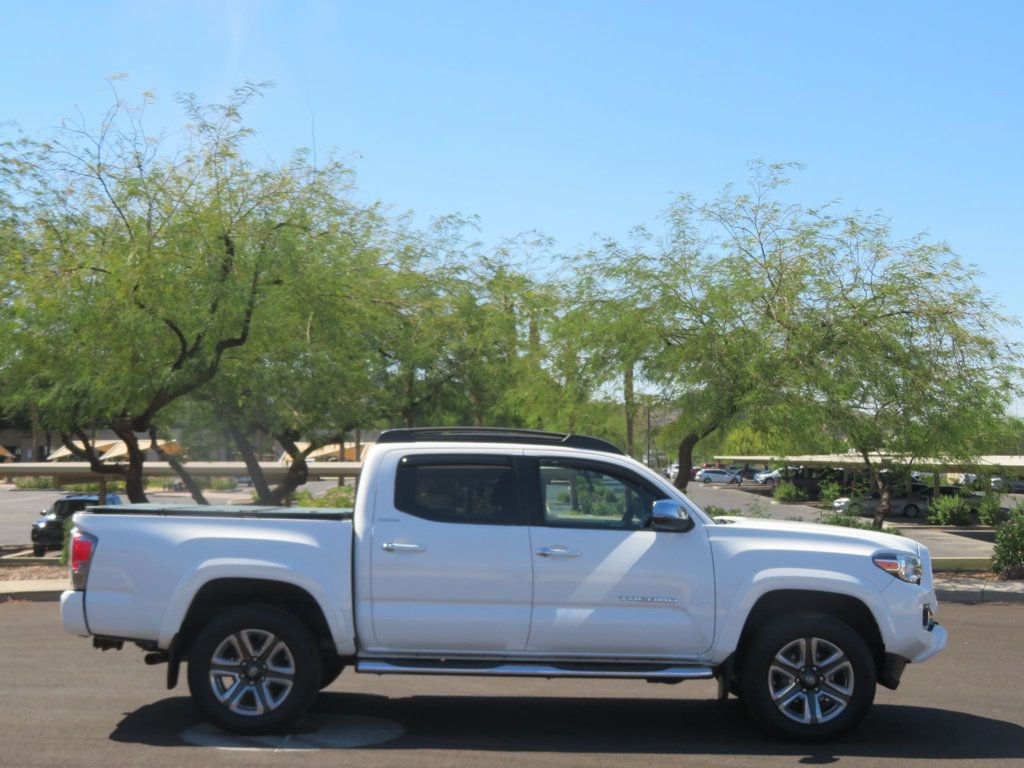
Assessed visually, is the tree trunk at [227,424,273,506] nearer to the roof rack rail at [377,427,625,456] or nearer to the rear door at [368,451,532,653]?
the roof rack rail at [377,427,625,456]

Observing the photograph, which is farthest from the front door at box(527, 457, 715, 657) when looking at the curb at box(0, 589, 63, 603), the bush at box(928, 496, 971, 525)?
the bush at box(928, 496, 971, 525)

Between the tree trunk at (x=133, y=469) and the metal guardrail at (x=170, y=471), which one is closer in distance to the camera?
the tree trunk at (x=133, y=469)

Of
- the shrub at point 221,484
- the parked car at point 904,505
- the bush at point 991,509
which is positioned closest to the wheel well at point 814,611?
the bush at point 991,509

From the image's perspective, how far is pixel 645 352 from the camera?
17766mm

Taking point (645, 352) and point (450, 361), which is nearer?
point (645, 352)

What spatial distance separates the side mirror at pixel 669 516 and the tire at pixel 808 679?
2.83 ft

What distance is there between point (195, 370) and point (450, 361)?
6127 millimetres

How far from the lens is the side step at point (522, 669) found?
23.7 ft

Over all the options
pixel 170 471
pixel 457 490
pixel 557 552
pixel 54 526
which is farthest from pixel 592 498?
pixel 54 526

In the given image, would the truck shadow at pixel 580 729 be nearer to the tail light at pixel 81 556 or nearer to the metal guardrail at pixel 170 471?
the tail light at pixel 81 556

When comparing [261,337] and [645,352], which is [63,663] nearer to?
[261,337]

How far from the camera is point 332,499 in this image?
22.0 m

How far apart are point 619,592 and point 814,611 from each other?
1349mm

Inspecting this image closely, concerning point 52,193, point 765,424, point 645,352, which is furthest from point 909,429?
point 52,193
